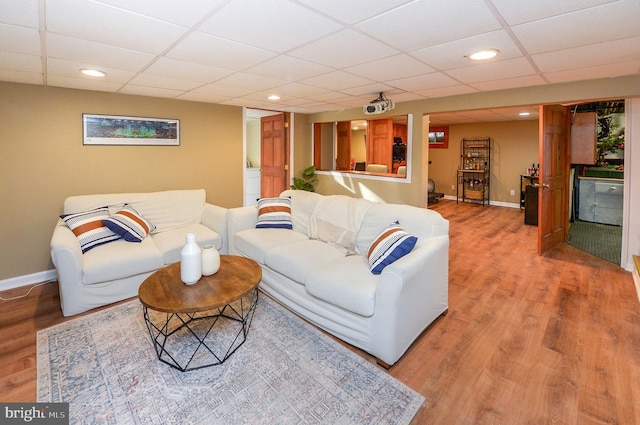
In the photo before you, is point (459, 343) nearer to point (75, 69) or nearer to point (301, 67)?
point (301, 67)

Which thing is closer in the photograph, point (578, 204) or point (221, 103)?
point (221, 103)

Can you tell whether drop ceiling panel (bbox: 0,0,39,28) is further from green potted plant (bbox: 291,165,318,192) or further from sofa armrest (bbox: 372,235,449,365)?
green potted plant (bbox: 291,165,318,192)

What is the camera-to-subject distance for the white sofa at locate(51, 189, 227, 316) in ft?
9.09

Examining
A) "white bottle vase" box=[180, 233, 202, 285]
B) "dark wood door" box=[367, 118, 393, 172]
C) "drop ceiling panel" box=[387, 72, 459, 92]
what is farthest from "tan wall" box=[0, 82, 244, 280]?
"dark wood door" box=[367, 118, 393, 172]

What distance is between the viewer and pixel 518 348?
2371 mm

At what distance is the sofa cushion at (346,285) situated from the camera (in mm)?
2154

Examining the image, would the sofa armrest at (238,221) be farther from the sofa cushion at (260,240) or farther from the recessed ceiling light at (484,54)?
the recessed ceiling light at (484,54)

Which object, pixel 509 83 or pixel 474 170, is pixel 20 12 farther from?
pixel 474 170

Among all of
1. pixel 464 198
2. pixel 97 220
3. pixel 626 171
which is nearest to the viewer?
pixel 97 220

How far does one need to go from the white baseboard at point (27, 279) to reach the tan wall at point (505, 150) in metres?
9.02

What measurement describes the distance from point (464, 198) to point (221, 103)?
273 inches

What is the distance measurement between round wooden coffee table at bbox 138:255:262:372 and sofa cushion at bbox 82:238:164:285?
1.71 feet

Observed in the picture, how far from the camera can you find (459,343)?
7.97 ft

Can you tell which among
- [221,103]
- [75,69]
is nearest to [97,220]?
[75,69]
